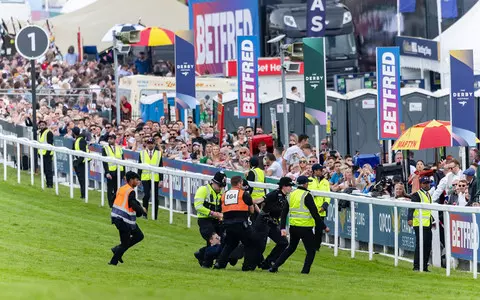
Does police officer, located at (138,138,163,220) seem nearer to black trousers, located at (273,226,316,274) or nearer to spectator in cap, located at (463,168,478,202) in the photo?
spectator in cap, located at (463,168,478,202)

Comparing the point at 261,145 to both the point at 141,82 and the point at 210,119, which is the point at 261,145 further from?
the point at 141,82

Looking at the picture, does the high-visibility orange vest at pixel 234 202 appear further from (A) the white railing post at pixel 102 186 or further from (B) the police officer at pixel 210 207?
(A) the white railing post at pixel 102 186

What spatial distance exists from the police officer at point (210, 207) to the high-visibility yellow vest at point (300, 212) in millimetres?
1063

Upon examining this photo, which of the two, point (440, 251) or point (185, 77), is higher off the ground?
point (185, 77)

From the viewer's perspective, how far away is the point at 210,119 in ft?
133

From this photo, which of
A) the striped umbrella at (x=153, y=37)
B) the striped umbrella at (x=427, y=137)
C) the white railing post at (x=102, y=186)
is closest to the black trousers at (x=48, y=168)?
the white railing post at (x=102, y=186)

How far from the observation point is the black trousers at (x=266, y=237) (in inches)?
856

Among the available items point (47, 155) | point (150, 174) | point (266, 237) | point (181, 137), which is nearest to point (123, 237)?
point (266, 237)

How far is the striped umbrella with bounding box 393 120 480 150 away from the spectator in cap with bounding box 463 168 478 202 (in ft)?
6.38

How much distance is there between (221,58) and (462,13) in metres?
8.66

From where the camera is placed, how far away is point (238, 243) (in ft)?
71.9

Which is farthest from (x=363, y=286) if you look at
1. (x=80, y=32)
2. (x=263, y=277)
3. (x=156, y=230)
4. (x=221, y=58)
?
(x=80, y=32)

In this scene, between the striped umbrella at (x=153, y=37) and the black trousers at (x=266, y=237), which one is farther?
the striped umbrella at (x=153, y=37)

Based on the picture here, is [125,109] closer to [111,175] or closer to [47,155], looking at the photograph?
[47,155]
